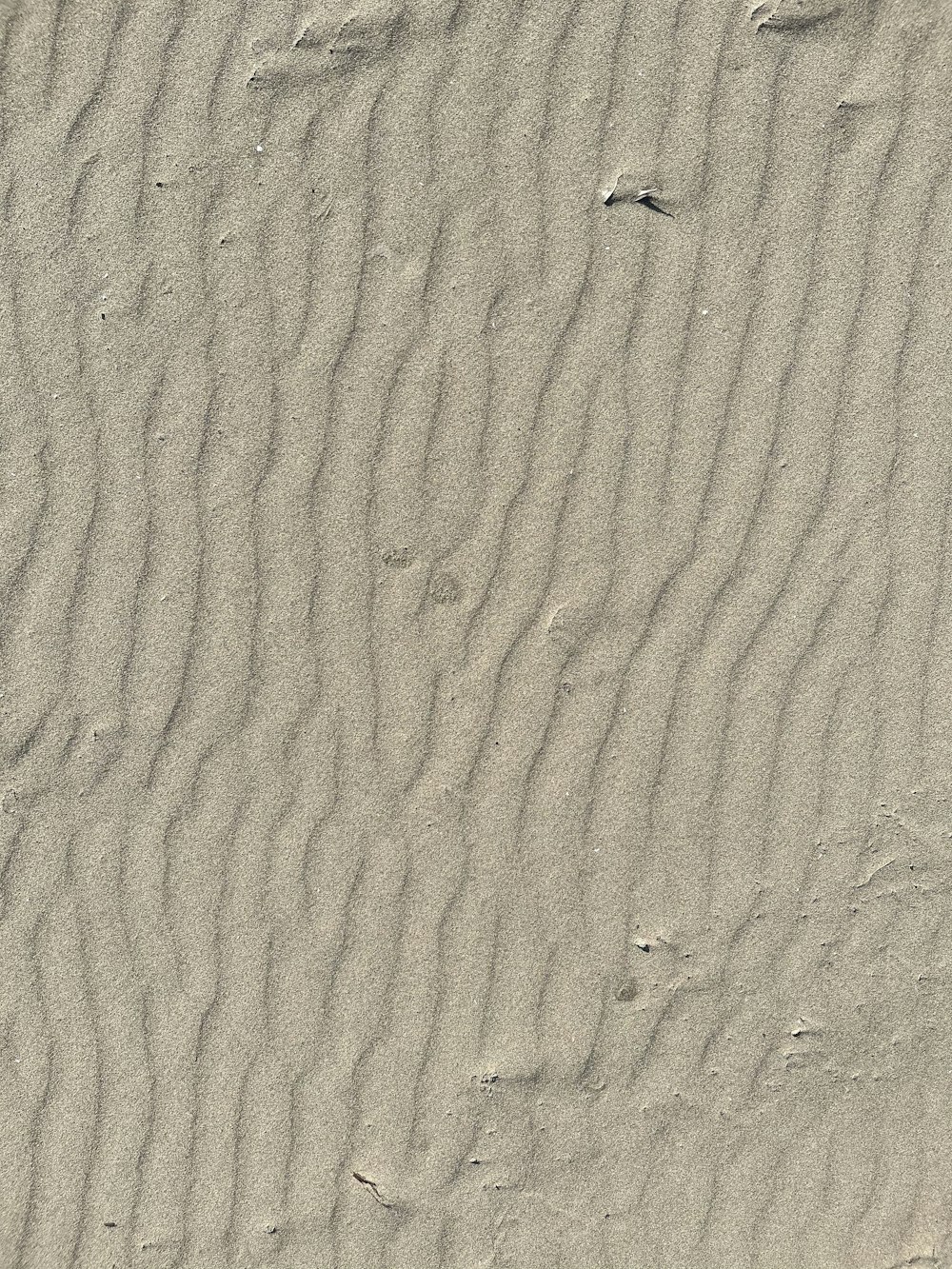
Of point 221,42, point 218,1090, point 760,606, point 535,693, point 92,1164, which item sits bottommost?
point 92,1164

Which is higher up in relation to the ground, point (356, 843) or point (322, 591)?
point (322, 591)

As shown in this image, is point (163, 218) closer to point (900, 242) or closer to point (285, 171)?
point (285, 171)

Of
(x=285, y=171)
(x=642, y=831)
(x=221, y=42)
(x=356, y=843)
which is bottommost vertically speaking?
(x=356, y=843)

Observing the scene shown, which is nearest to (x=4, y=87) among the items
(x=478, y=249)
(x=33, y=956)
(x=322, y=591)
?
(x=478, y=249)

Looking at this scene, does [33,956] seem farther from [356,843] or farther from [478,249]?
[478,249]

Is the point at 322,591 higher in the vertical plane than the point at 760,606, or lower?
lower

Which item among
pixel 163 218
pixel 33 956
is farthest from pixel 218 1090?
pixel 163 218
